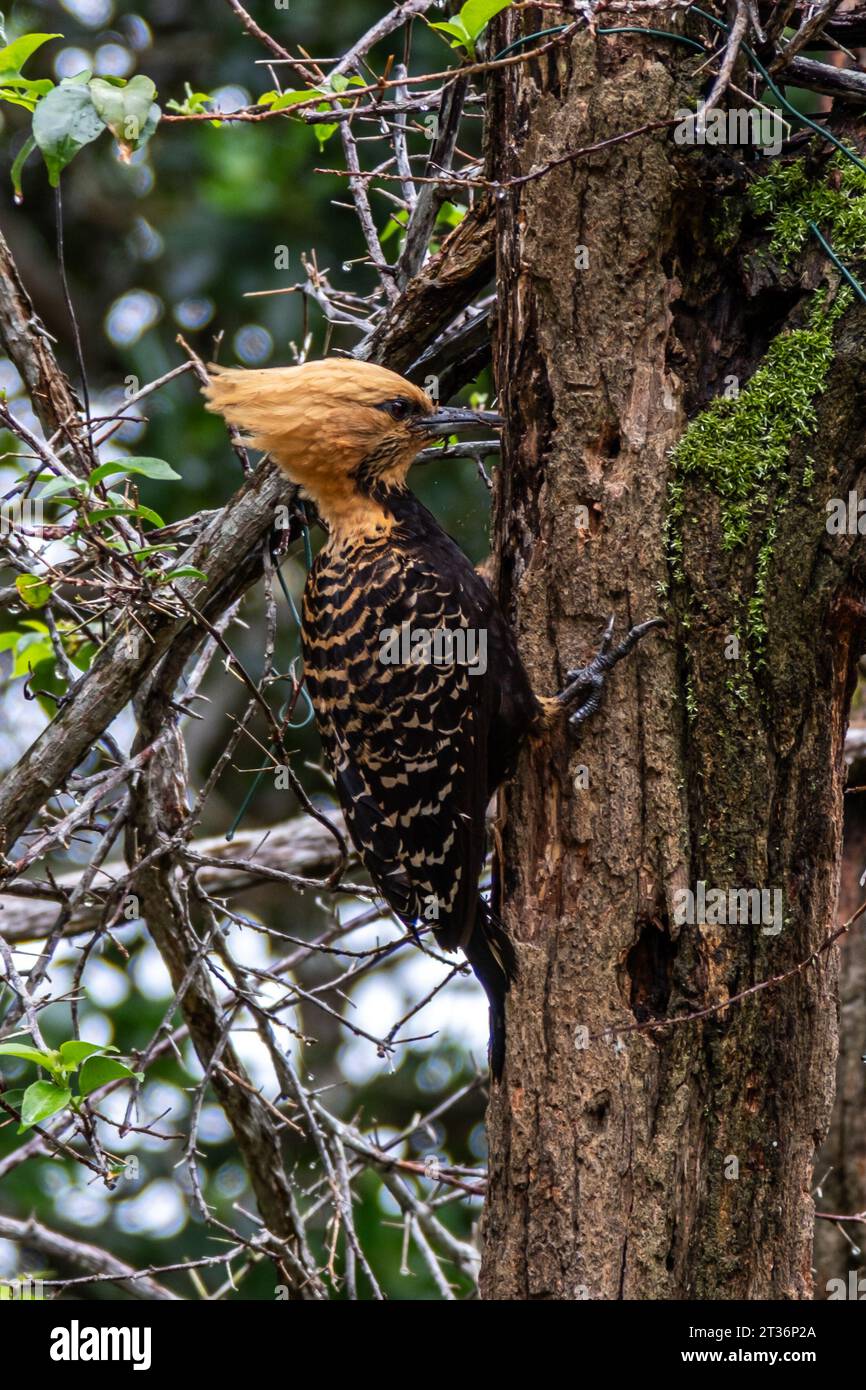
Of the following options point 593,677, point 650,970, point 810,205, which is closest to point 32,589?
point 593,677

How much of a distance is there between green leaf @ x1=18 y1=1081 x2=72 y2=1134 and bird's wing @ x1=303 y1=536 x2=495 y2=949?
104 cm

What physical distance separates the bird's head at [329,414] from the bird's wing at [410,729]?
0.26 m

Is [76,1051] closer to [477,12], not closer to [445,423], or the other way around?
[445,423]

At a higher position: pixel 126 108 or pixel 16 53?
pixel 16 53

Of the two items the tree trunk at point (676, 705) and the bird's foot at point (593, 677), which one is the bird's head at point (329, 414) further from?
the bird's foot at point (593, 677)

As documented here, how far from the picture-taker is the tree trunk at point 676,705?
272 centimetres

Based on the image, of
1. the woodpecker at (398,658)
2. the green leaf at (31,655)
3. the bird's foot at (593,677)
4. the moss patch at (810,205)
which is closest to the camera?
the moss patch at (810,205)

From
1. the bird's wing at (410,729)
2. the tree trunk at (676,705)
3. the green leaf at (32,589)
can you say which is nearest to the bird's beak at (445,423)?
the bird's wing at (410,729)

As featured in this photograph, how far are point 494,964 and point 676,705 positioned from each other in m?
0.72

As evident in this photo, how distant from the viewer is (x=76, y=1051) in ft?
7.84

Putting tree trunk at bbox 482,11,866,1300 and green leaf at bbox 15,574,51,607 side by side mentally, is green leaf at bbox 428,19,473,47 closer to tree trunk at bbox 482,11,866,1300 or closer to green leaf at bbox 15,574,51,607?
tree trunk at bbox 482,11,866,1300

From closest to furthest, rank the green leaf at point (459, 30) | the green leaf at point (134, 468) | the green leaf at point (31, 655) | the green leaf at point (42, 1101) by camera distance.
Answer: the green leaf at point (42, 1101), the green leaf at point (134, 468), the green leaf at point (459, 30), the green leaf at point (31, 655)
